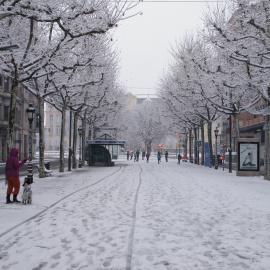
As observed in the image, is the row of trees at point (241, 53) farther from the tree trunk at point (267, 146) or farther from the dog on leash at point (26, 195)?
the dog on leash at point (26, 195)

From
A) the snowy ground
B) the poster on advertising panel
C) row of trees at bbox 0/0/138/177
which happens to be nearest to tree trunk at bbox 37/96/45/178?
row of trees at bbox 0/0/138/177

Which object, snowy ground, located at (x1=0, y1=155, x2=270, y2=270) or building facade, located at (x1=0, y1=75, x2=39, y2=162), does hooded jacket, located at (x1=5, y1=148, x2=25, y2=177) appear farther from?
building facade, located at (x1=0, y1=75, x2=39, y2=162)

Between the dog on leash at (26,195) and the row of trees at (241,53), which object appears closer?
the dog on leash at (26,195)

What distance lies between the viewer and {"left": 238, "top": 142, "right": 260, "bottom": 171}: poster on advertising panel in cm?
2139

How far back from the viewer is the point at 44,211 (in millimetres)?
9133

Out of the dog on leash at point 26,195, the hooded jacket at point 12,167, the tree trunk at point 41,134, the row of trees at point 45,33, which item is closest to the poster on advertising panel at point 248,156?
the row of trees at point 45,33

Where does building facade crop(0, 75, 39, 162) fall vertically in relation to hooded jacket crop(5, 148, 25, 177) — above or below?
above

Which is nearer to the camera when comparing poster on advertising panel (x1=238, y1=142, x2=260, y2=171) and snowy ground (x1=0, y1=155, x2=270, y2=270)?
snowy ground (x1=0, y1=155, x2=270, y2=270)

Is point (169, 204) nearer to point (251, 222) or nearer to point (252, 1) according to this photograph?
point (251, 222)

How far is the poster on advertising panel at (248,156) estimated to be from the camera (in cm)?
2139

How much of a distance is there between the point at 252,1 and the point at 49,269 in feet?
47.1

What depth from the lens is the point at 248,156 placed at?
71.3 feet

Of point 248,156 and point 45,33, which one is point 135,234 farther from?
point 248,156

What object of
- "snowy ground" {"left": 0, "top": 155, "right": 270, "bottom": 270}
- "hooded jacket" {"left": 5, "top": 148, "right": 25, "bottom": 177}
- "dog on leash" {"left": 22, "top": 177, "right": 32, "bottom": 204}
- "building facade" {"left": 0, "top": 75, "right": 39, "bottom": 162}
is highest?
"building facade" {"left": 0, "top": 75, "right": 39, "bottom": 162}
